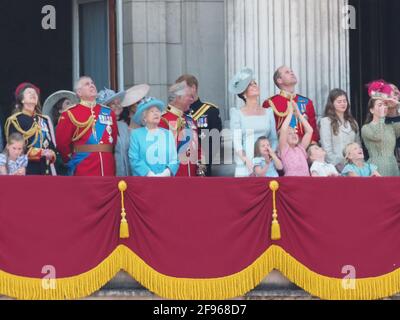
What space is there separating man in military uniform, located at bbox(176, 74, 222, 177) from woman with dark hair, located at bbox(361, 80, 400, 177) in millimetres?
1729

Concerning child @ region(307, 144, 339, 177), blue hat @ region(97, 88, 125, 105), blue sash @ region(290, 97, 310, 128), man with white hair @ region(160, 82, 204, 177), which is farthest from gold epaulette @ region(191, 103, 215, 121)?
child @ region(307, 144, 339, 177)

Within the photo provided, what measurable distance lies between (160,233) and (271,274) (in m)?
1.25

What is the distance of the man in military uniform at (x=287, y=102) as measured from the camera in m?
22.7

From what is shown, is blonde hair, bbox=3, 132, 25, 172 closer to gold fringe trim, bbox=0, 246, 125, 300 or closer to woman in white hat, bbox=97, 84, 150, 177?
woman in white hat, bbox=97, 84, 150, 177

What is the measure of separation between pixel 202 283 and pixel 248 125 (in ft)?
7.13

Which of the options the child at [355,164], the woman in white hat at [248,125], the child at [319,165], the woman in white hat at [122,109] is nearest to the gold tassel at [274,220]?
the woman in white hat at [248,125]

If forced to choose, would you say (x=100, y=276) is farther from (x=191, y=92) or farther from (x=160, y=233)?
(x=191, y=92)

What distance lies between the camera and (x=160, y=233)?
21.0 metres

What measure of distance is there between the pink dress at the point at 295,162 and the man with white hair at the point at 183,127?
43.0 inches

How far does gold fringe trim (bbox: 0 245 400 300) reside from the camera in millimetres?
20781

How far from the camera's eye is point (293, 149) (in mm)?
22188

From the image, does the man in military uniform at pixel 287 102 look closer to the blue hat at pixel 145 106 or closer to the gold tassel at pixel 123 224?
the blue hat at pixel 145 106

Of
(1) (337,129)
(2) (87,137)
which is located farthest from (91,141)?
(1) (337,129)
